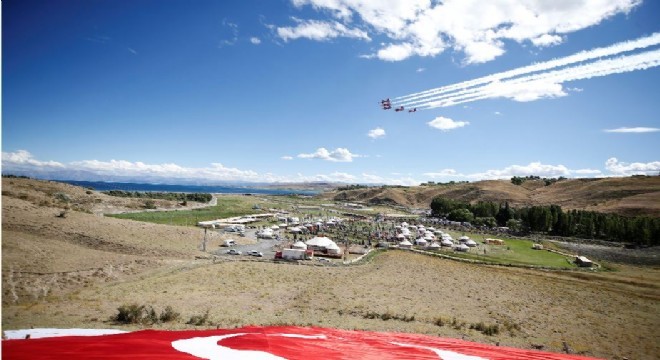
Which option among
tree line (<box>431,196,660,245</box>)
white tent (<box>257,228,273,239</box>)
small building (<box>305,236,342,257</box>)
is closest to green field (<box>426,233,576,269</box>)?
small building (<box>305,236,342,257</box>)

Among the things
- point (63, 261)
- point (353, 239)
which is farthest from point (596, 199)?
point (63, 261)

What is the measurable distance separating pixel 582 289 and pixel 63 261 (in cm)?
5206

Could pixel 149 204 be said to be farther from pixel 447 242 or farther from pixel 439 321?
pixel 439 321

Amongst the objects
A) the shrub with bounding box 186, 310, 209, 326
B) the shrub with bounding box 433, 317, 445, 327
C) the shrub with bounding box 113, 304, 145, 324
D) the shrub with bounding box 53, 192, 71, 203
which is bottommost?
the shrub with bounding box 433, 317, 445, 327

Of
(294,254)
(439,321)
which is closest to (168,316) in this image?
(439,321)

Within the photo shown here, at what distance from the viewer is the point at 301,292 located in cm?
3212

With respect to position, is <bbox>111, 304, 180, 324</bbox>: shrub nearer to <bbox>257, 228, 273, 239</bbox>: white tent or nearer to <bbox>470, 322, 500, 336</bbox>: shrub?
<bbox>470, 322, 500, 336</bbox>: shrub

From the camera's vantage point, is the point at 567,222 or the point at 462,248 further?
the point at 567,222

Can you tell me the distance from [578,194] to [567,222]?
3312 inches

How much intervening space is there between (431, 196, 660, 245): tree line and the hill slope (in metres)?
34.7

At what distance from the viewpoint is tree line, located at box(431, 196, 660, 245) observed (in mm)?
78081

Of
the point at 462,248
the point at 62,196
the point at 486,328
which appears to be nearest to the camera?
the point at 486,328

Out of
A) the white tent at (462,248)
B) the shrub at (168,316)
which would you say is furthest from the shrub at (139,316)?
the white tent at (462,248)

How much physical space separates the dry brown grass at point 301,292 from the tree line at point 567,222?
39.0 meters
